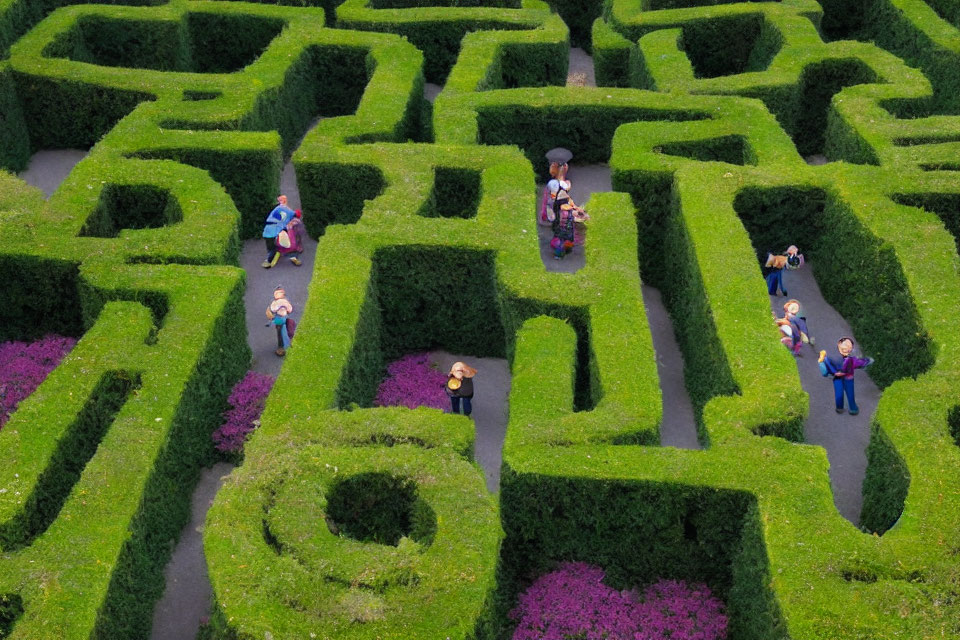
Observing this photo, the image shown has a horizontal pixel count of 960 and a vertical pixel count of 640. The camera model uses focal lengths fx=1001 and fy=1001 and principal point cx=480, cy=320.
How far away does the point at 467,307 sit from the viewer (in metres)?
22.6

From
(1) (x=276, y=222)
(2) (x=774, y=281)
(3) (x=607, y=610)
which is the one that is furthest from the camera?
(1) (x=276, y=222)

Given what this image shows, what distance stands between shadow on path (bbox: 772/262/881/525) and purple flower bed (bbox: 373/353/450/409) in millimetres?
7175

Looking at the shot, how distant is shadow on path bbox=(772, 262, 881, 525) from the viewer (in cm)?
1959

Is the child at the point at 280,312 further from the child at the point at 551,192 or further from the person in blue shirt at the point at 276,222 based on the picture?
the child at the point at 551,192

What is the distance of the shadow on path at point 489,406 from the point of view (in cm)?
2022

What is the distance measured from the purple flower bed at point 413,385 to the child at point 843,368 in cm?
A: 802

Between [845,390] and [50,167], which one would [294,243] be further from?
[845,390]

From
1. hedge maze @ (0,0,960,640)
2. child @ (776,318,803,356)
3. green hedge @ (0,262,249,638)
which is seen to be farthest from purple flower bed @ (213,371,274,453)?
child @ (776,318,803,356)

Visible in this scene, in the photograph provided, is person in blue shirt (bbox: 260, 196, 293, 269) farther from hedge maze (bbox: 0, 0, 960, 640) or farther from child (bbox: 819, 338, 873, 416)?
child (bbox: 819, 338, 873, 416)

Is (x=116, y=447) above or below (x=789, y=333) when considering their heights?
above

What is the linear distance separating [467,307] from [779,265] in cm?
778

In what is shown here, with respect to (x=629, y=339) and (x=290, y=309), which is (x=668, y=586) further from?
(x=290, y=309)

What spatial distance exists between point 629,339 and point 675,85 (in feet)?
43.1

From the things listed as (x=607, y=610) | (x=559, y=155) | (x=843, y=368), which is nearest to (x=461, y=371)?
(x=607, y=610)
